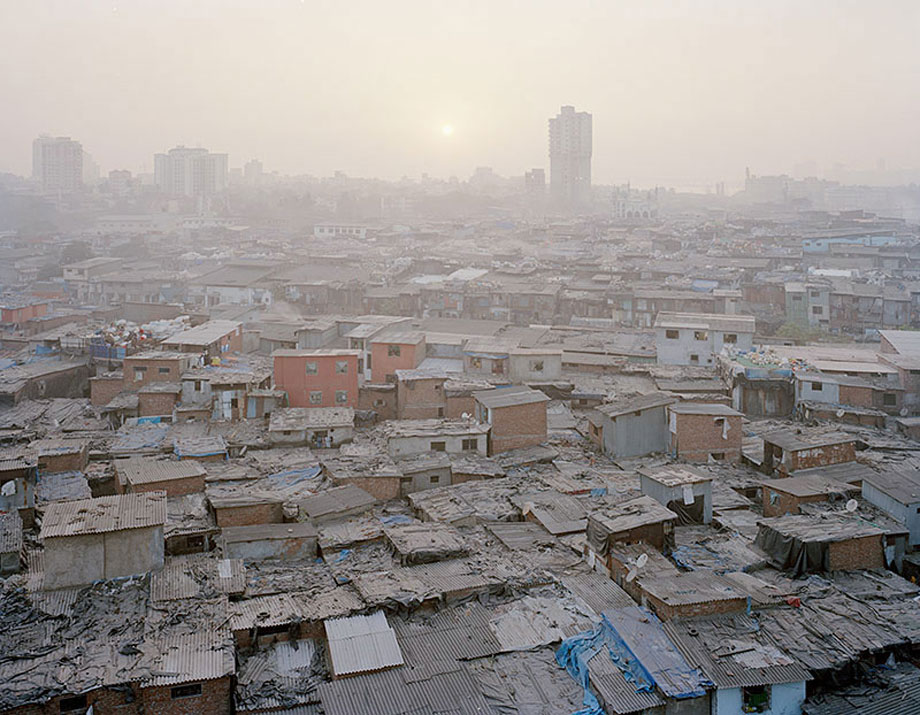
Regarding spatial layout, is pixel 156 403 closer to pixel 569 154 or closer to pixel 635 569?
pixel 635 569

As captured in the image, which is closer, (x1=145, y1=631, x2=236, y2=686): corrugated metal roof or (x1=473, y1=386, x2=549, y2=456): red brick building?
(x1=145, y1=631, x2=236, y2=686): corrugated metal roof

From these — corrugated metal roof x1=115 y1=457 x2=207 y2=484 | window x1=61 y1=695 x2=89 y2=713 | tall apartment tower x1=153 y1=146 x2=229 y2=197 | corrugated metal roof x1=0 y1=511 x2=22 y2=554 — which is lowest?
window x1=61 y1=695 x2=89 y2=713

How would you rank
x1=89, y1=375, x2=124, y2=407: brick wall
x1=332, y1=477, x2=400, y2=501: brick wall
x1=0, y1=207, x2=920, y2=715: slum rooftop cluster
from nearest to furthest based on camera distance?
x1=0, y1=207, x2=920, y2=715: slum rooftop cluster, x1=332, y1=477, x2=400, y2=501: brick wall, x1=89, y1=375, x2=124, y2=407: brick wall

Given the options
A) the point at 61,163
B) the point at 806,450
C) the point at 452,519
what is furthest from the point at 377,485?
the point at 61,163

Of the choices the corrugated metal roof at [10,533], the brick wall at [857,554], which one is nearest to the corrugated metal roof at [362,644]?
the corrugated metal roof at [10,533]

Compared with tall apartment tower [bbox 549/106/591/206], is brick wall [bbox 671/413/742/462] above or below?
below

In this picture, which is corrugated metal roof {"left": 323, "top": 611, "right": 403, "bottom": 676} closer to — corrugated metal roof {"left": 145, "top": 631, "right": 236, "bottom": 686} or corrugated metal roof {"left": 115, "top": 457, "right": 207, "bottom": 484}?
corrugated metal roof {"left": 145, "top": 631, "right": 236, "bottom": 686}

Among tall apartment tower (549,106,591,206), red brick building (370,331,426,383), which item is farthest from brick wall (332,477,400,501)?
tall apartment tower (549,106,591,206)

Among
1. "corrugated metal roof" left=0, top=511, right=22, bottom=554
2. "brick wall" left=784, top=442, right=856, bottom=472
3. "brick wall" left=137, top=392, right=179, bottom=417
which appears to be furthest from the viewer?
"brick wall" left=137, top=392, right=179, bottom=417

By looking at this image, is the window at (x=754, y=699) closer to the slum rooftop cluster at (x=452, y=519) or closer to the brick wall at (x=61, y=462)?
the slum rooftop cluster at (x=452, y=519)
